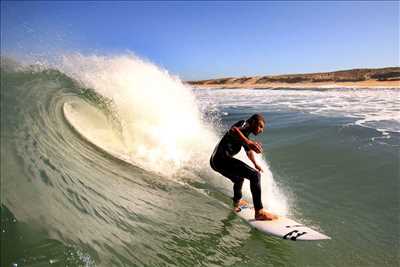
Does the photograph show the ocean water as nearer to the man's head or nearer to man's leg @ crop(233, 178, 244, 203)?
man's leg @ crop(233, 178, 244, 203)

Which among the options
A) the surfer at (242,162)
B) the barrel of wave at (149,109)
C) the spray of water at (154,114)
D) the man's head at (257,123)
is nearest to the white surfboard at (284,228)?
the surfer at (242,162)

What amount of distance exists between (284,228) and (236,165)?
1158 mm

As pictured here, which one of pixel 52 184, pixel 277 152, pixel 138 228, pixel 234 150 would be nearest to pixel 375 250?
pixel 234 150

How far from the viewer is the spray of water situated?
8057 millimetres

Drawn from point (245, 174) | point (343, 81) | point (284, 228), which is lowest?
point (284, 228)

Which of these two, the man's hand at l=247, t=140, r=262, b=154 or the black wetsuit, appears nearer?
the man's hand at l=247, t=140, r=262, b=154

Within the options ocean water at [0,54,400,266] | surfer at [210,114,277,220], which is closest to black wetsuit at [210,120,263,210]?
surfer at [210,114,277,220]

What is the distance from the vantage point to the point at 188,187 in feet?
22.5

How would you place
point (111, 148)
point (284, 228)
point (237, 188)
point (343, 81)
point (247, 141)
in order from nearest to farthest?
point (284, 228)
point (247, 141)
point (237, 188)
point (111, 148)
point (343, 81)

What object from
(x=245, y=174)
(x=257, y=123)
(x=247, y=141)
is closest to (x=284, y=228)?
(x=245, y=174)

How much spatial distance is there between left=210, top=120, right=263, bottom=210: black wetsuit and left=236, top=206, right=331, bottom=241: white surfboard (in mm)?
244

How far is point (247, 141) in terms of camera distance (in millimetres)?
5461

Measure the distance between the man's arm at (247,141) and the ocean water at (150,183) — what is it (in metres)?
1.17

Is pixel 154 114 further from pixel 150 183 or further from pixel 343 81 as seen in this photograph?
pixel 343 81
